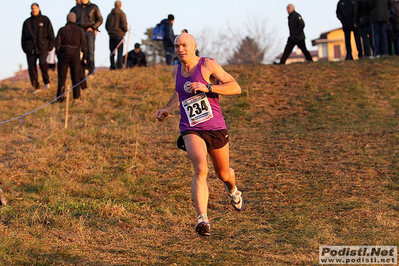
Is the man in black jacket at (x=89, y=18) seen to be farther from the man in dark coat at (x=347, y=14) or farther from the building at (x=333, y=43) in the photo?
the building at (x=333, y=43)

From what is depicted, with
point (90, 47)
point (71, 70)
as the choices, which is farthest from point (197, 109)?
point (90, 47)

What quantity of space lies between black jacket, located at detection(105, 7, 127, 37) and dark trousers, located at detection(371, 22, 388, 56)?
7316mm

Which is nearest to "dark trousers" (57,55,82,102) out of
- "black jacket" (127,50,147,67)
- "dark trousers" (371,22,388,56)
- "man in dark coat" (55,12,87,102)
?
"man in dark coat" (55,12,87,102)

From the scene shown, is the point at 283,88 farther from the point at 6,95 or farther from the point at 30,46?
the point at 6,95

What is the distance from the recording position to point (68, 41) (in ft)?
47.2

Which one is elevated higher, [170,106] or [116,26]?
[116,26]

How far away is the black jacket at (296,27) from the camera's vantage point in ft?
55.8

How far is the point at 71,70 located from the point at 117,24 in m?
3.46

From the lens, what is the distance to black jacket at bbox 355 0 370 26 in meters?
16.5

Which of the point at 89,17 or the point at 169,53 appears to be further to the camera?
the point at 169,53

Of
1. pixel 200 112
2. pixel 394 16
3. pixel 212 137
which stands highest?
pixel 394 16

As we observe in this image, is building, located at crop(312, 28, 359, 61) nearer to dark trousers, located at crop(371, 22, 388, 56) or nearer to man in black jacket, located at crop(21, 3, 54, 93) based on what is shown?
dark trousers, located at crop(371, 22, 388, 56)

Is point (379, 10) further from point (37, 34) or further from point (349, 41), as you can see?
point (37, 34)

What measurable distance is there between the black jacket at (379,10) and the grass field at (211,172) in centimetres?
138
